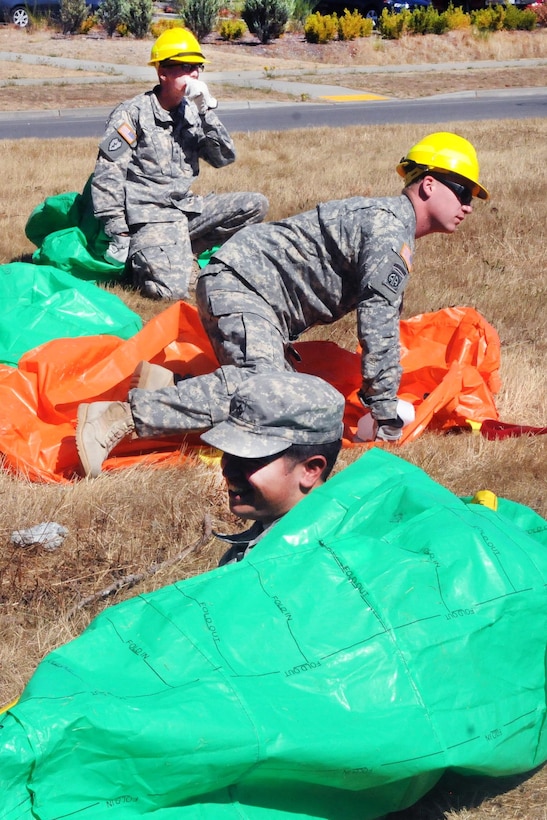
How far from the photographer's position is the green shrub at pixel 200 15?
2880cm

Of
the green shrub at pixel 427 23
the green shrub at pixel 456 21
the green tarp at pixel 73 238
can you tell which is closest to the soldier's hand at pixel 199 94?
the green tarp at pixel 73 238

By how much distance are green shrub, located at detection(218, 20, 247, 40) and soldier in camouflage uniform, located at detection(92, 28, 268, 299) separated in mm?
23408

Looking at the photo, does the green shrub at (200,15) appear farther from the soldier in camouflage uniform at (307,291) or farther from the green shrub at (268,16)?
the soldier in camouflage uniform at (307,291)

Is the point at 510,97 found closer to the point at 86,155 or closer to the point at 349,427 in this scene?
the point at 86,155

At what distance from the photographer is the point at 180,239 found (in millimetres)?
6758

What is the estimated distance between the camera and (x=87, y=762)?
1.90 metres

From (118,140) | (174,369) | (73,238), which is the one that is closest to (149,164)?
(118,140)

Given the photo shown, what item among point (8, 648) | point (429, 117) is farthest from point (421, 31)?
point (8, 648)

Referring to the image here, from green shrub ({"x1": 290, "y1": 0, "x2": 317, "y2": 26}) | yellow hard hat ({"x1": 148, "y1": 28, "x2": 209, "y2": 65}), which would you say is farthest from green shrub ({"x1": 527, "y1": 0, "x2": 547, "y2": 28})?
yellow hard hat ({"x1": 148, "y1": 28, "x2": 209, "y2": 65})

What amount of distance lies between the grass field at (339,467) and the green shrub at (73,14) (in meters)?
19.3

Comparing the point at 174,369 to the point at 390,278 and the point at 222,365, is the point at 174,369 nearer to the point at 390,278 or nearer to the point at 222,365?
the point at 222,365

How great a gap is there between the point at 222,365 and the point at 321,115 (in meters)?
13.8

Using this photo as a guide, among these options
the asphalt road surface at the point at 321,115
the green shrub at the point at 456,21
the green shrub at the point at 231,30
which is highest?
the green shrub at the point at 456,21

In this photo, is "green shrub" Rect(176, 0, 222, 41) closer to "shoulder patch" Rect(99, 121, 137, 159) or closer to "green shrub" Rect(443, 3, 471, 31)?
"green shrub" Rect(443, 3, 471, 31)
